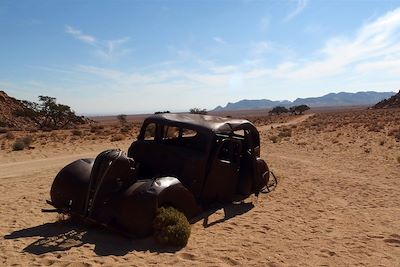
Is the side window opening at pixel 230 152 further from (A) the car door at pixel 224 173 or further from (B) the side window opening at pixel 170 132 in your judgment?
(B) the side window opening at pixel 170 132

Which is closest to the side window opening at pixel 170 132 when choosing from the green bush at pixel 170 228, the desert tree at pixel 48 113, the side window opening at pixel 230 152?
the side window opening at pixel 230 152

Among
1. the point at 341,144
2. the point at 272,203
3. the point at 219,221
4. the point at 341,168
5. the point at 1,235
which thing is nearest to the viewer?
the point at 1,235

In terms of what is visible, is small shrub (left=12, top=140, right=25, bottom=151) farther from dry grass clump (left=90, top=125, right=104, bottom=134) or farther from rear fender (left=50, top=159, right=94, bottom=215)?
rear fender (left=50, top=159, right=94, bottom=215)

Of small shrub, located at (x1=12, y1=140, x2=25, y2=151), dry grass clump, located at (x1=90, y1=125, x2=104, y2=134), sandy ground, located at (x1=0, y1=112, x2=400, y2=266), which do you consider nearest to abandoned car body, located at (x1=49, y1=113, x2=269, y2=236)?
sandy ground, located at (x1=0, y1=112, x2=400, y2=266)

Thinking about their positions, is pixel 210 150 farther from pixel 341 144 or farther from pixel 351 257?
pixel 341 144

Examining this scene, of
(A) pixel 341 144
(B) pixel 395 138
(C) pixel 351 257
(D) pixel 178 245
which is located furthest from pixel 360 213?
(B) pixel 395 138

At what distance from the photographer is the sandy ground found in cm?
633

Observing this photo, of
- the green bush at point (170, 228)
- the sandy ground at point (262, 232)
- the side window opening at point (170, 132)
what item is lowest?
the sandy ground at point (262, 232)

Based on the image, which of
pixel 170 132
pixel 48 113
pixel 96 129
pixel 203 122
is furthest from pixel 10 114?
pixel 203 122

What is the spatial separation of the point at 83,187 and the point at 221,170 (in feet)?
8.90

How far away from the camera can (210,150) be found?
8.56 meters

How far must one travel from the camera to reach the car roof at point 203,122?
8891 mm

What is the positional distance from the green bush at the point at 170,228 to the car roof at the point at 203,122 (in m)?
2.31

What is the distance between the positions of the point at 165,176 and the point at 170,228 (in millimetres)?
1412
